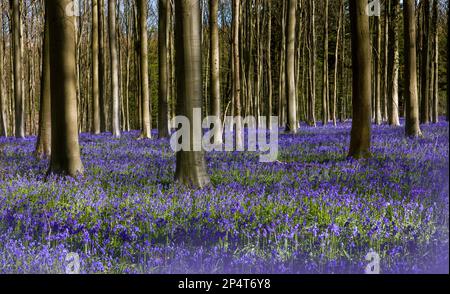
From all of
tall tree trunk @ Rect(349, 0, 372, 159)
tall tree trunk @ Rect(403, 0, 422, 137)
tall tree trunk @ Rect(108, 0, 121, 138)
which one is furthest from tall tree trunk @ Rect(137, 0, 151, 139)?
tall tree trunk @ Rect(349, 0, 372, 159)

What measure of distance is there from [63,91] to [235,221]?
5511mm

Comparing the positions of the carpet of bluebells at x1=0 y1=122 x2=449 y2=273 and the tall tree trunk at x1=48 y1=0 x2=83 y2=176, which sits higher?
the tall tree trunk at x1=48 y1=0 x2=83 y2=176

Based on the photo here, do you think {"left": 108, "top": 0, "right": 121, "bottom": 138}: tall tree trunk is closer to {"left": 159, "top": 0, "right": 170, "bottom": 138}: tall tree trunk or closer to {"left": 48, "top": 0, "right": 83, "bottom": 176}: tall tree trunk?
{"left": 159, "top": 0, "right": 170, "bottom": 138}: tall tree trunk

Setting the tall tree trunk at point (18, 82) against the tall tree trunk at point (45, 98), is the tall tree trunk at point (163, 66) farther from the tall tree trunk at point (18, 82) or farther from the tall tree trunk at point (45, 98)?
the tall tree trunk at point (18, 82)

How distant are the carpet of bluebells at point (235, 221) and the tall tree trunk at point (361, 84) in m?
1.63

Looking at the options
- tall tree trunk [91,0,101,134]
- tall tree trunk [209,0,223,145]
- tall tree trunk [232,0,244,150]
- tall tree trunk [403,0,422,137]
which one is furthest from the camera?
tall tree trunk [91,0,101,134]

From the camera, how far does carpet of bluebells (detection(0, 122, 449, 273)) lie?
4.43 m

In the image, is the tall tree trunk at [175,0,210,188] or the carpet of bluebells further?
the tall tree trunk at [175,0,210,188]

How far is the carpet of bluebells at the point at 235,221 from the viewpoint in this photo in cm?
443

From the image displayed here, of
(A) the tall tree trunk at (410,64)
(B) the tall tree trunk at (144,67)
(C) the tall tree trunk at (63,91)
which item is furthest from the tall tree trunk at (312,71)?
(C) the tall tree trunk at (63,91)

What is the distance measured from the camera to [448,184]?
2314 millimetres

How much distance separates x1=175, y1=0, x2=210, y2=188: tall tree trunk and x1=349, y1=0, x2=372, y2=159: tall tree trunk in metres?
4.64
